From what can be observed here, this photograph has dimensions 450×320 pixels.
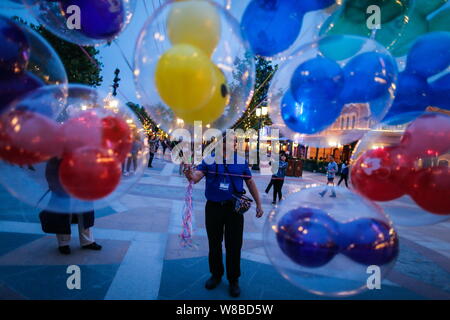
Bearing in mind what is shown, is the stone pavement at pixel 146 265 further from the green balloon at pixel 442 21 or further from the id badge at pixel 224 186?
the green balloon at pixel 442 21

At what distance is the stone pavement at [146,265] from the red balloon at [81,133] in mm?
1583

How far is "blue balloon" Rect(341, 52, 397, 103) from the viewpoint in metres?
1.91

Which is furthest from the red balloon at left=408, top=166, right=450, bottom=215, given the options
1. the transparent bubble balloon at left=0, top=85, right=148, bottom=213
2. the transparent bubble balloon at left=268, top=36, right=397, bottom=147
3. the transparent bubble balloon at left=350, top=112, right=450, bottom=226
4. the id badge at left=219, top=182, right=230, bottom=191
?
the transparent bubble balloon at left=0, top=85, right=148, bottom=213

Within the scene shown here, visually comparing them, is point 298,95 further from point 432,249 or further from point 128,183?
point 432,249

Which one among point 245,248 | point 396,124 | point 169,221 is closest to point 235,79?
point 396,124

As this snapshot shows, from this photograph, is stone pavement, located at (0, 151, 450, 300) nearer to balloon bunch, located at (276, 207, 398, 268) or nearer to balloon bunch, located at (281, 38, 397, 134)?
balloon bunch, located at (276, 207, 398, 268)

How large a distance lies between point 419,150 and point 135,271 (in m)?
3.03

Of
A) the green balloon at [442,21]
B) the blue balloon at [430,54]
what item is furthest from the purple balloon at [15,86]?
the green balloon at [442,21]

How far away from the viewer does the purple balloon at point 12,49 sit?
180 centimetres

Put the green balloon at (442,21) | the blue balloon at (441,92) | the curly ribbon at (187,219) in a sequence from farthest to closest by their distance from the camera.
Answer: the curly ribbon at (187,219), the green balloon at (442,21), the blue balloon at (441,92)

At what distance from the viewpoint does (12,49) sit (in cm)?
183
